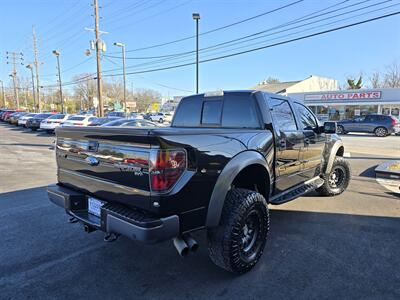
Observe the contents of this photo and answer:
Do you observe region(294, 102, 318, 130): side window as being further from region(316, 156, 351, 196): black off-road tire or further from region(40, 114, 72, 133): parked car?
region(40, 114, 72, 133): parked car

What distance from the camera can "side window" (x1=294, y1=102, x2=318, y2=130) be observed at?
483 cm

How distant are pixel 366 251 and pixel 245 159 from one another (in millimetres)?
2027

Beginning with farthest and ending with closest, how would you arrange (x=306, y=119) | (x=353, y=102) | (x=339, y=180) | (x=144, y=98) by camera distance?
(x=144, y=98) < (x=353, y=102) < (x=339, y=180) < (x=306, y=119)

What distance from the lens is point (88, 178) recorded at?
10.3ft

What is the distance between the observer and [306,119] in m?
5.01

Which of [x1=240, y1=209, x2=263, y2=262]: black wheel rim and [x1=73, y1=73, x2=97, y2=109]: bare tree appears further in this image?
[x1=73, y1=73, x2=97, y2=109]: bare tree

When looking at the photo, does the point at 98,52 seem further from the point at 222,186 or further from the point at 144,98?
A: the point at 144,98

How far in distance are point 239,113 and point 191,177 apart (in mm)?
1738

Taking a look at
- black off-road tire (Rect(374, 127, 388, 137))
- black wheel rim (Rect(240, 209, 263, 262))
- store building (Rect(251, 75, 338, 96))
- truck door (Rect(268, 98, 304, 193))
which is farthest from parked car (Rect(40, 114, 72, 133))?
store building (Rect(251, 75, 338, 96))

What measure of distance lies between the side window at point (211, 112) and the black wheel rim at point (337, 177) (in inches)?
124

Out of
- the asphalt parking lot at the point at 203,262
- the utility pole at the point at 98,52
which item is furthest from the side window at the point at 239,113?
the utility pole at the point at 98,52

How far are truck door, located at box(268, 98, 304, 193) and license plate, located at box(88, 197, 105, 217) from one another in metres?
2.26

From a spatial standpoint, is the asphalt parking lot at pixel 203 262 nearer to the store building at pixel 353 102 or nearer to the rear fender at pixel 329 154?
the rear fender at pixel 329 154

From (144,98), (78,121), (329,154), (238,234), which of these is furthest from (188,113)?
(144,98)
